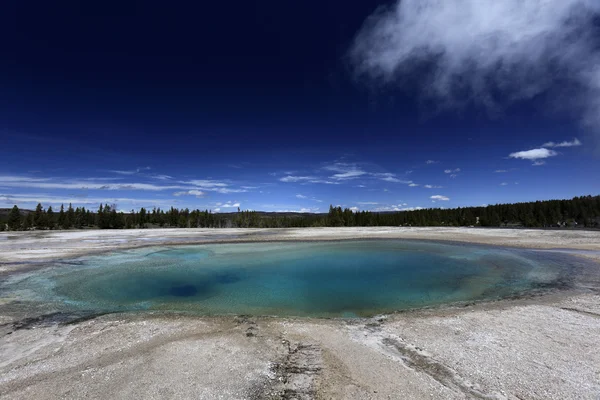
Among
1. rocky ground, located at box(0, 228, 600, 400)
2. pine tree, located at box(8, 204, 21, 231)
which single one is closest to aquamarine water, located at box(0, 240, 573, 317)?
rocky ground, located at box(0, 228, 600, 400)

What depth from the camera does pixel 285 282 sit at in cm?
1411

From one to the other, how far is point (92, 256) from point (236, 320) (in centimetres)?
1898

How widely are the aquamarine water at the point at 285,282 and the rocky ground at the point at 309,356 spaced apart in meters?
1.89

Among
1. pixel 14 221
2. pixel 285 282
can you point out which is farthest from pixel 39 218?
pixel 285 282

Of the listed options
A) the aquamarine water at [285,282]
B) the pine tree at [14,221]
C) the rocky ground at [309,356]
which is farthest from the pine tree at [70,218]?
the rocky ground at [309,356]

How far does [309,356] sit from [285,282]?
8.49 meters

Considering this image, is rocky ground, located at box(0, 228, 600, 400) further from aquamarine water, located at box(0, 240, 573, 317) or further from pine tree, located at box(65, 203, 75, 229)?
pine tree, located at box(65, 203, 75, 229)

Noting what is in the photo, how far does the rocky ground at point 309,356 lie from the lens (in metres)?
4.52

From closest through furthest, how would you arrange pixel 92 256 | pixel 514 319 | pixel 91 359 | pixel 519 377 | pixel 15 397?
pixel 15 397
pixel 519 377
pixel 91 359
pixel 514 319
pixel 92 256

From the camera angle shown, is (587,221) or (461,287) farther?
(587,221)

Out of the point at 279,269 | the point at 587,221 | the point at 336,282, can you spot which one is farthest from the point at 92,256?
the point at 587,221

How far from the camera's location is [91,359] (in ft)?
18.6

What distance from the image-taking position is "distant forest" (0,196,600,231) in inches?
2761

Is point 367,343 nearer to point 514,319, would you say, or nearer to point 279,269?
point 514,319
